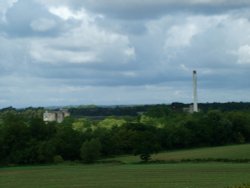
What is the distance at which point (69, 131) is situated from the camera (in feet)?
363

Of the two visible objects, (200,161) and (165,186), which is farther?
(200,161)

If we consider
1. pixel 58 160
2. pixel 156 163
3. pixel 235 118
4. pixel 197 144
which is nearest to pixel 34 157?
pixel 58 160

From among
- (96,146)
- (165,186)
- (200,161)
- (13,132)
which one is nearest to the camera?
(165,186)

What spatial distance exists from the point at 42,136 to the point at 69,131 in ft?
19.2

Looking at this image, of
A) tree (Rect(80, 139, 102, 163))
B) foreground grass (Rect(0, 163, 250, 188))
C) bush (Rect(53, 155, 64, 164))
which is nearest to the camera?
foreground grass (Rect(0, 163, 250, 188))

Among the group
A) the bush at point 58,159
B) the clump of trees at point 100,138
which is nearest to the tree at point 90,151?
→ the clump of trees at point 100,138

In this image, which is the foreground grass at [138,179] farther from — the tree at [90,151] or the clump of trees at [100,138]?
the clump of trees at [100,138]

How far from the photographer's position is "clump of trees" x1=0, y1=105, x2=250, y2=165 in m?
101

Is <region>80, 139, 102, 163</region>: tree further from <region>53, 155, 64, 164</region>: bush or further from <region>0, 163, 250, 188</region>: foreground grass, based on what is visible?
<region>0, 163, 250, 188</region>: foreground grass

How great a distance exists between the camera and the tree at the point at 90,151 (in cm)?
9850

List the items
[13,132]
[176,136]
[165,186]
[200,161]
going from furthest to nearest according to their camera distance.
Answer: [176,136]
[13,132]
[200,161]
[165,186]

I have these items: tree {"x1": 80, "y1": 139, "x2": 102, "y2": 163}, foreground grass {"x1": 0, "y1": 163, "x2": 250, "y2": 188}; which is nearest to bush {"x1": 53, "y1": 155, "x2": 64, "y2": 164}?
tree {"x1": 80, "y1": 139, "x2": 102, "y2": 163}

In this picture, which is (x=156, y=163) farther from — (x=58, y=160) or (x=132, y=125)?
(x=132, y=125)

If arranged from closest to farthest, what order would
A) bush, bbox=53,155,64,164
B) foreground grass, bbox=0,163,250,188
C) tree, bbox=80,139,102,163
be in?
foreground grass, bbox=0,163,250,188
tree, bbox=80,139,102,163
bush, bbox=53,155,64,164
